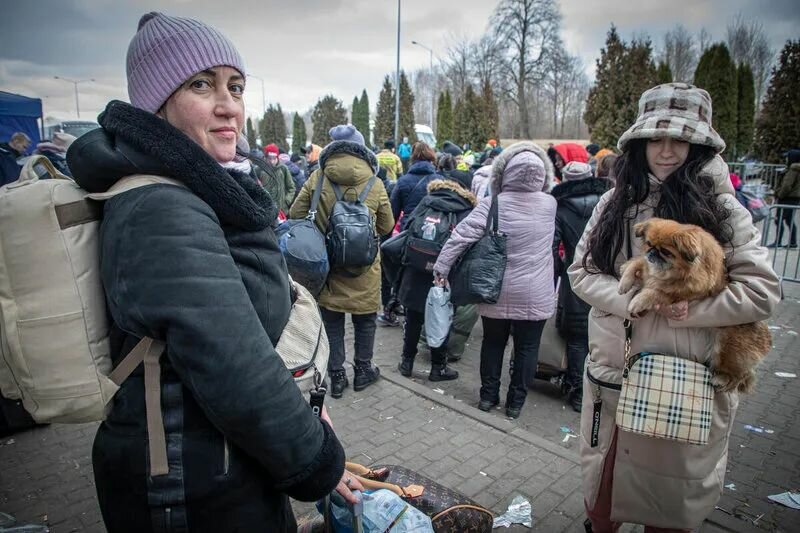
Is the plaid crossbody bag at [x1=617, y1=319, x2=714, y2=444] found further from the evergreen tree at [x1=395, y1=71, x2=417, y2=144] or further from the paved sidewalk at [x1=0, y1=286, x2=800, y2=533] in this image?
the evergreen tree at [x1=395, y1=71, x2=417, y2=144]

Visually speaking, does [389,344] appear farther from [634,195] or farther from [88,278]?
[88,278]

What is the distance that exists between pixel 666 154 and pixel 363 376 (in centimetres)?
356

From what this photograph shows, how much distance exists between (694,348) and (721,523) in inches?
61.6

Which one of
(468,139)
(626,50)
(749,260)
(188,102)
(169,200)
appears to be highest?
(626,50)

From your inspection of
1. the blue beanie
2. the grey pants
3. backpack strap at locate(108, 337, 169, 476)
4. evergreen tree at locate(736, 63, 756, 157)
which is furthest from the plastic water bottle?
evergreen tree at locate(736, 63, 756, 157)

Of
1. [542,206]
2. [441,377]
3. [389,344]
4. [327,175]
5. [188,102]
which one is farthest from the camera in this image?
[389,344]

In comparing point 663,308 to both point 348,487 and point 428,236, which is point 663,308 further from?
point 428,236

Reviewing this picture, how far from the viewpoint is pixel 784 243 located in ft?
37.8

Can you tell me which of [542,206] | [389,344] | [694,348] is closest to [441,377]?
[389,344]

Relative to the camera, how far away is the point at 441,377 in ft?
17.6

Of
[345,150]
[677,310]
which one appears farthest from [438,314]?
[677,310]

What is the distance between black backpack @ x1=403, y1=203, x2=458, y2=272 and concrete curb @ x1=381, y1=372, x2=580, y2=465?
119cm

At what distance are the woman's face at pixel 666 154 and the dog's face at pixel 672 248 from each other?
34 cm

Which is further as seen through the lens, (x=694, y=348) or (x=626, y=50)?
(x=626, y=50)
